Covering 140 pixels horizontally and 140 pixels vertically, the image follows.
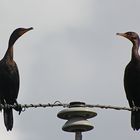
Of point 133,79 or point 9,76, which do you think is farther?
point 9,76

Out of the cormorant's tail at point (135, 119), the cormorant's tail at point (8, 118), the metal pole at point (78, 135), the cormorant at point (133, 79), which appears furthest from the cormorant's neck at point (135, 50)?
the metal pole at point (78, 135)

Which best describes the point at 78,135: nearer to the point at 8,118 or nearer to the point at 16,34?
the point at 8,118

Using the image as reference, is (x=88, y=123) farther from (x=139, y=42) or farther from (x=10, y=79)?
(x=10, y=79)

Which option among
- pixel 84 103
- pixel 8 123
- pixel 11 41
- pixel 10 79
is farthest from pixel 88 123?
pixel 10 79

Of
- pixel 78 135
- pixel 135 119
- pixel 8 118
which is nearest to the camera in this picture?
pixel 78 135

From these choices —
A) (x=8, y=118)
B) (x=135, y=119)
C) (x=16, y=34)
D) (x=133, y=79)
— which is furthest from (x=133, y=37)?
(x=8, y=118)

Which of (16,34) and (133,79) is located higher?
(16,34)

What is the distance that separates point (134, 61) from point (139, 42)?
54cm

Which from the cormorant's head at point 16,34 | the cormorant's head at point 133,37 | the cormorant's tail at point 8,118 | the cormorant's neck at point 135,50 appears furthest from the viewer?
the cormorant's head at point 16,34

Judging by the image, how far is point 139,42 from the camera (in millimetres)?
10062

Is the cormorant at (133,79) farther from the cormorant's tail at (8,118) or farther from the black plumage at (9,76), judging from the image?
the cormorant's tail at (8,118)

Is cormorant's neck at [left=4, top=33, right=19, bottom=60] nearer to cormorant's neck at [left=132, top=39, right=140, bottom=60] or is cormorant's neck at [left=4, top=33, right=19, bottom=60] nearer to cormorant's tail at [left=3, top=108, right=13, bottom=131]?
cormorant's tail at [left=3, top=108, right=13, bottom=131]

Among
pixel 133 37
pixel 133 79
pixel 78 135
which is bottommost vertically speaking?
pixel 78 135

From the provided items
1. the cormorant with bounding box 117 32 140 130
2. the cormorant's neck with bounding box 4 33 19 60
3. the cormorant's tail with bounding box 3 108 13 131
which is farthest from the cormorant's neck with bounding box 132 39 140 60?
the cormorant's tail with bounding box 3 108 13 131
